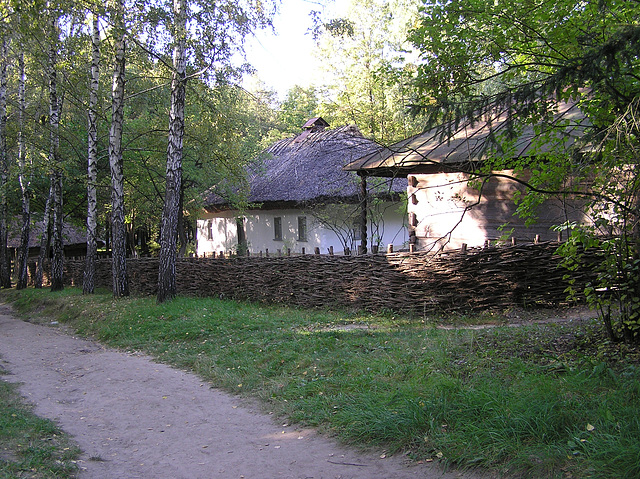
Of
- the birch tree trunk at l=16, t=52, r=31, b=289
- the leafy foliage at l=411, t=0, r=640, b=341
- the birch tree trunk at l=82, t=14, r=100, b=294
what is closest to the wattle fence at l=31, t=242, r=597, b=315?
the leafy foliage at l=411, t=0, r=640, b=341

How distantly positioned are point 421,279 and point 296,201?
13067mm

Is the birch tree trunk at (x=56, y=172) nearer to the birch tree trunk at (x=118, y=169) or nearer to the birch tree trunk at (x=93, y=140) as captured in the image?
the birch tree trunk at (x=93, y=140)

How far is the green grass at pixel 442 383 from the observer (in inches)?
163

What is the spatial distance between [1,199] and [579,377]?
82.6 ft

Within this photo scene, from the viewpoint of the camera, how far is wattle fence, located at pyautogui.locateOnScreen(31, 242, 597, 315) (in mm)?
10102

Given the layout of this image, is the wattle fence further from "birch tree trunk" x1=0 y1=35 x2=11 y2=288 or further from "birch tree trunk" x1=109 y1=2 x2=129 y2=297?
"birch tree trunk" x1=0 y1=35 x2=11 y2=288

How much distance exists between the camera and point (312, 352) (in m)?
8.20

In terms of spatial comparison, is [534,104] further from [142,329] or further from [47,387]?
[142,329]

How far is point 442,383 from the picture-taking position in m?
5.57

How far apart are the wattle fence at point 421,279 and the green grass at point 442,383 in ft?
2.12

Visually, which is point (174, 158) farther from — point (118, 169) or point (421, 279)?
point (421, 279)

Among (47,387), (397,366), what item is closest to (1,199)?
(47,387)

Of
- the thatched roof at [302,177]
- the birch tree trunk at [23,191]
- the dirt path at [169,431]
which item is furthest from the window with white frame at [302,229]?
the dirt path at [169,431]

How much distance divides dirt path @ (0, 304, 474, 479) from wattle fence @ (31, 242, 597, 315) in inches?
176
